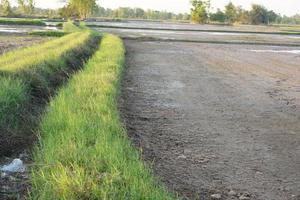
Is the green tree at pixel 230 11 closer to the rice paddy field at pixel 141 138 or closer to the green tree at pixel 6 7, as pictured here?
the green tree at pixel 6 7

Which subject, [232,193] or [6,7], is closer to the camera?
[232,193]

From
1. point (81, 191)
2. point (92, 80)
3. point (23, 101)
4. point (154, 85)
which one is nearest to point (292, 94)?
point (154, 85)

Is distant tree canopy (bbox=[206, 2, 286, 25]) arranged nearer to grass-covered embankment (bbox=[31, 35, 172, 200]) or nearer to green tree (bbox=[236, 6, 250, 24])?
green tree (bbox=[236, 6, 250, 24])

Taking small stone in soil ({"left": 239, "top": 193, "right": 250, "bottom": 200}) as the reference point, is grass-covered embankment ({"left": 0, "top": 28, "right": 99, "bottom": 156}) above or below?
above

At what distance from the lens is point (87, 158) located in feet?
15.6

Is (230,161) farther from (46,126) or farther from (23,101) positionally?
(23,101)

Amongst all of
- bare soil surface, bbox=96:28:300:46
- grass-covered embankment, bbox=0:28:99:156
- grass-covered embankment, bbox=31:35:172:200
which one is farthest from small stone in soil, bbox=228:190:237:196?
bare soil surface, bbox=96:28:300:46

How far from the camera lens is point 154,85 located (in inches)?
458

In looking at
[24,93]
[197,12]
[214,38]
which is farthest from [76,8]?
[24,93]

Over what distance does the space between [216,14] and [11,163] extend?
111 metres

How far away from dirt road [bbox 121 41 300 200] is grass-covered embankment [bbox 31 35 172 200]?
451 millimetres

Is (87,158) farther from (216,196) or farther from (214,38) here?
(214,38)

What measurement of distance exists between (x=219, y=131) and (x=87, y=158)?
2.82 m

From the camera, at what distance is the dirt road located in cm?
502
